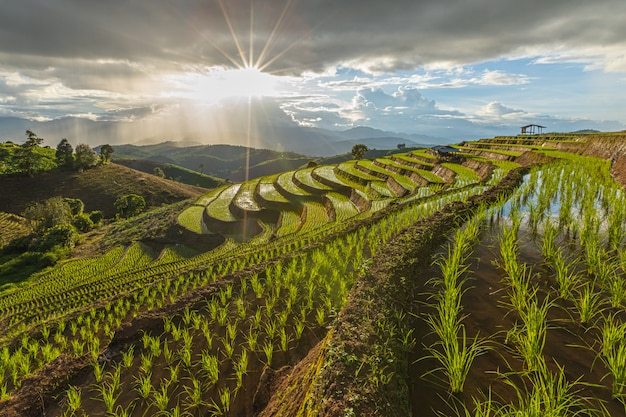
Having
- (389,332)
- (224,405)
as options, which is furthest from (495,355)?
(224,405)

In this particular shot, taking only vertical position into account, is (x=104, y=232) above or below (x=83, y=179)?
below

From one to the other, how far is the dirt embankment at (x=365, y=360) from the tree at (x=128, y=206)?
83.6 meters

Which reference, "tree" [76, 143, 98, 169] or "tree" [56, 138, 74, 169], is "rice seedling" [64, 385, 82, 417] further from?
"tree" [56, 138, 74, 169]

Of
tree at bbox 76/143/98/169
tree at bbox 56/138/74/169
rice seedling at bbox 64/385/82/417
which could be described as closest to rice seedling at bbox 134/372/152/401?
rice seedling at bbox 64/385/82/417

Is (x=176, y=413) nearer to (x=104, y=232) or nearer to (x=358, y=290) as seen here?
(x=358, y=290)

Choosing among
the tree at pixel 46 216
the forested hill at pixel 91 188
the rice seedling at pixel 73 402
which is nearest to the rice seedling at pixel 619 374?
the rice seedling at pixel 73 402

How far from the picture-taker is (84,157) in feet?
300

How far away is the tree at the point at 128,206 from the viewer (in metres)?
72.9

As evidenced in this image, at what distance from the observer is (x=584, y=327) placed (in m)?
4.36

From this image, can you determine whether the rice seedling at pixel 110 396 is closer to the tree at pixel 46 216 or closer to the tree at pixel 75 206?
the tree at pixel 46 216

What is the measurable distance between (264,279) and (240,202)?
28.7 meters

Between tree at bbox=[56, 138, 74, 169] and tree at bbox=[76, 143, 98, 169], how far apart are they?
2.16m

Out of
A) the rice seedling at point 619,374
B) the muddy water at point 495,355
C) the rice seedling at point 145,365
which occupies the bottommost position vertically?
the rice seedling at point 145,365

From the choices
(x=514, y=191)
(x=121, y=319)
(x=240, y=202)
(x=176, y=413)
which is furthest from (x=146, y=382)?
(x=240, y=202)
